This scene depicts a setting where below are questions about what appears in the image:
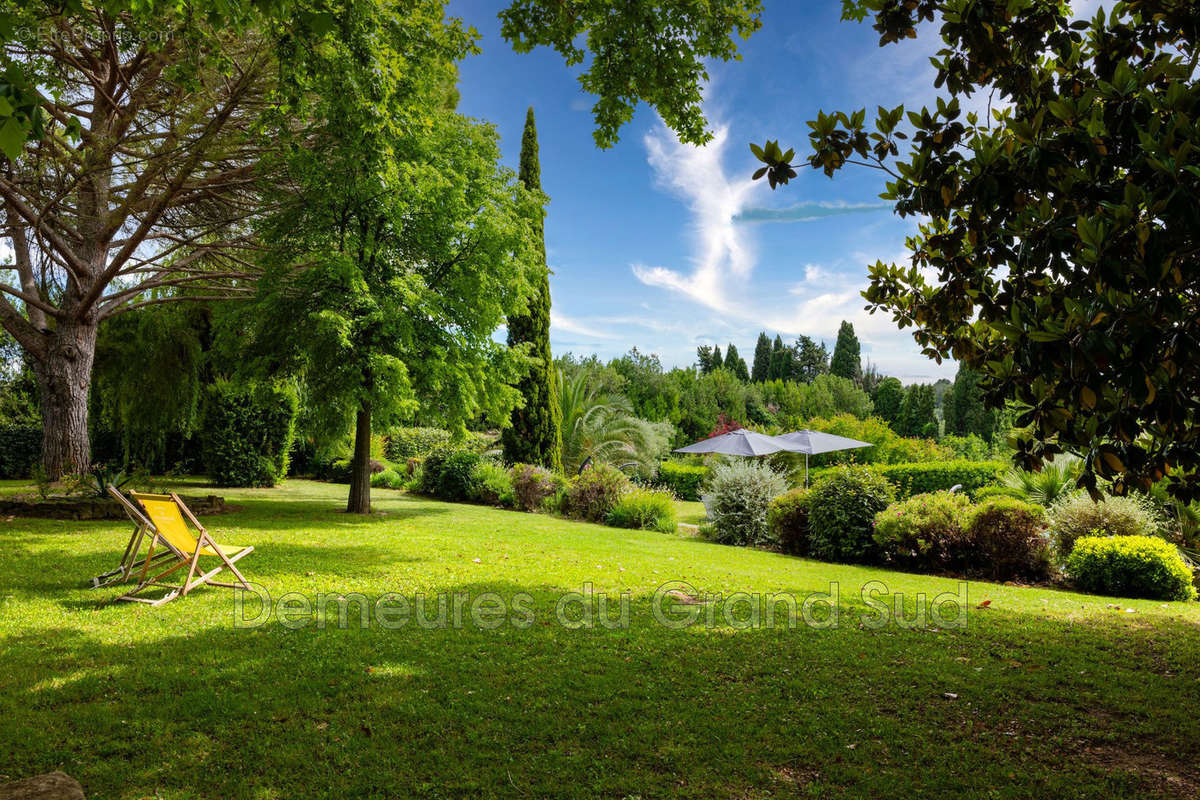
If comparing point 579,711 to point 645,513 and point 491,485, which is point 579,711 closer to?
point 645,513

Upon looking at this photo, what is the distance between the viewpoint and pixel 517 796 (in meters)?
2.74

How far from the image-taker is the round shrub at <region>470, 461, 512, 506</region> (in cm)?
1694

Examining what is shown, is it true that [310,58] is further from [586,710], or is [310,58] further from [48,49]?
[586,710]

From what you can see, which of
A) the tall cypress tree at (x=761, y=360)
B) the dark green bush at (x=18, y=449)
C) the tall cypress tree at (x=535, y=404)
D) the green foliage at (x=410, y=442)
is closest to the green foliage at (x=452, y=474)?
the tall cypress tree at (x=535, y=404)

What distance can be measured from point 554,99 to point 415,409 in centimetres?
951

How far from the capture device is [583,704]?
12.1 ft

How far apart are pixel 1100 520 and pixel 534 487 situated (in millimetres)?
11631

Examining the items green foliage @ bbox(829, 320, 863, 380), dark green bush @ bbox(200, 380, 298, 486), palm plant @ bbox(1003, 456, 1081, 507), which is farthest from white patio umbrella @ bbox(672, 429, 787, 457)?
green foliage @ bbox(829, 320, 863, 380)

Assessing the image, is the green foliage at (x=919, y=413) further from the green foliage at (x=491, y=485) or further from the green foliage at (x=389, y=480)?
the green foliage at (x=389, y=480)

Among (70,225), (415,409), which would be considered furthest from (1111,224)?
(70,225)

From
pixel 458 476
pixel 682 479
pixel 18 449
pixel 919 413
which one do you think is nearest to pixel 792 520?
pixel 682 479

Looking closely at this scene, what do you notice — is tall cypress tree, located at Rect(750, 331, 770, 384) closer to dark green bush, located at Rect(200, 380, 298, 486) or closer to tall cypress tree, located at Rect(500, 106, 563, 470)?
tall cypress tree, located at Rect(500, 106, 563, 470)

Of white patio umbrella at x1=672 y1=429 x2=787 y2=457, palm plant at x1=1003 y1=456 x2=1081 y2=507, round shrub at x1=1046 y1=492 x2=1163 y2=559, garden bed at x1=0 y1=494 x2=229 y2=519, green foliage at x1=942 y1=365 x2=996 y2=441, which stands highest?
green foliage at x1=942 y1=365 x2=996 y2=441

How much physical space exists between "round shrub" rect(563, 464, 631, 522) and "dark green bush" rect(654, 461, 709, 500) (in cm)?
583
